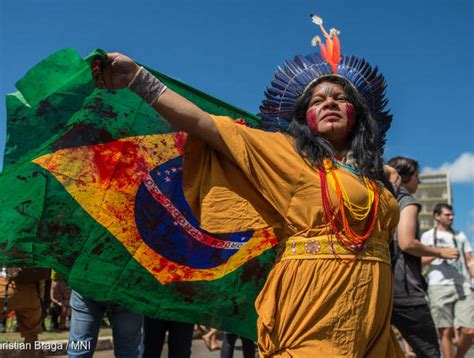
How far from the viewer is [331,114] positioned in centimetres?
262

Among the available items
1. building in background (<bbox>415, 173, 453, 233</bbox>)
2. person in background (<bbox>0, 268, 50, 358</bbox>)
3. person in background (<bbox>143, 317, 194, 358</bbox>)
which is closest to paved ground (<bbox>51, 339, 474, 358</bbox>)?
person in background (<bbox>0, 268, 50, 358</bbox>)

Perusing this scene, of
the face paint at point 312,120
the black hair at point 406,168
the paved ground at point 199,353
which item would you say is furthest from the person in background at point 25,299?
the face paint at point 312,120

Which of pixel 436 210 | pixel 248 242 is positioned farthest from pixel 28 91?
pixel 436 210

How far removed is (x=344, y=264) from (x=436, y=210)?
4608 mm

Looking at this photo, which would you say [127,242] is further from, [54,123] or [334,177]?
[334,177]

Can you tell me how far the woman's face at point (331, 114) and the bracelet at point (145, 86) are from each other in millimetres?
782

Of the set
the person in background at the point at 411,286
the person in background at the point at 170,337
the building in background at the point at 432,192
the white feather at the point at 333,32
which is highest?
the building in background at the point at 432,192

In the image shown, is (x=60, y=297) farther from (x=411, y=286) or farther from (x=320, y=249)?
(x=320, y=249)

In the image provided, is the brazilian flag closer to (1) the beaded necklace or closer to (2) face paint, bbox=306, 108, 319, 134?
(2) face paint, bbox=306, 108, 319, 134

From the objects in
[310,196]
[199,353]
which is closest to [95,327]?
[310,196]

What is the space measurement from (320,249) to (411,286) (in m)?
1.80

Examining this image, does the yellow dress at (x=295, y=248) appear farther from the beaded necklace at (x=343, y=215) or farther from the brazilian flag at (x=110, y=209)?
the brazilian flag at (x=110, y=209)

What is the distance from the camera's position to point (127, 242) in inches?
129

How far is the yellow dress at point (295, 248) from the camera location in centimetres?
224
